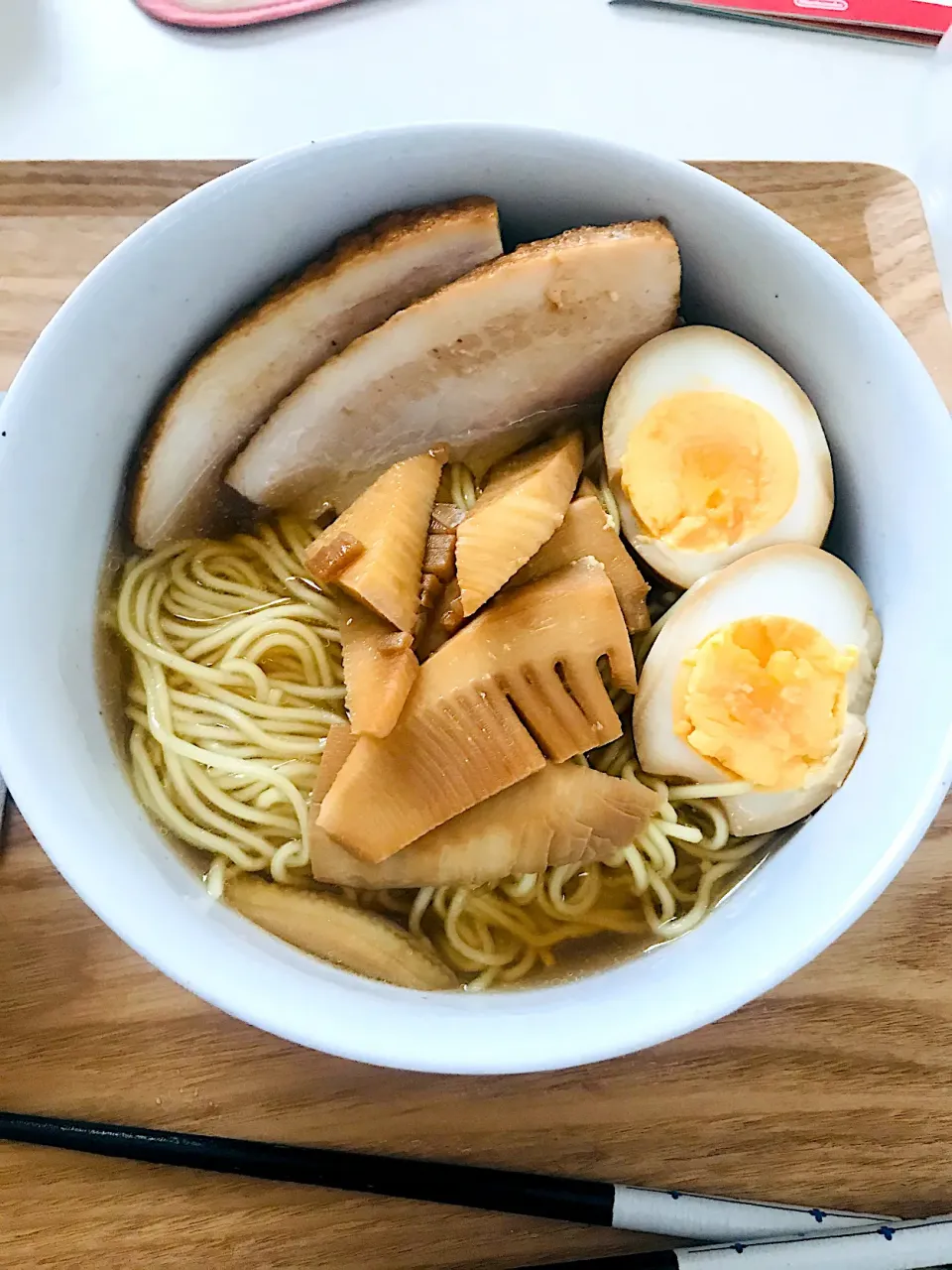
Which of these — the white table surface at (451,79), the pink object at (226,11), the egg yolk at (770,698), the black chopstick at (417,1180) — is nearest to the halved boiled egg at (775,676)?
the egg yolk at (770,698)

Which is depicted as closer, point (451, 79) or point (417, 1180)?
point (417, 1180)

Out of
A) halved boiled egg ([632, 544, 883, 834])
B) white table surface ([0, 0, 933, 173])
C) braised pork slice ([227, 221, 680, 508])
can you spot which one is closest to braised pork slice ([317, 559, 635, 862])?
halved boiled egg ([632, 544, 883, 834])

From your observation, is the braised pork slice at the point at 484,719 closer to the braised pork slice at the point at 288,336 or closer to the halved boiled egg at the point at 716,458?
the halved boiled egg at the point at 716,458

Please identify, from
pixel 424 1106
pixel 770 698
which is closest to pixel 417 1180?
pixel 424 1106

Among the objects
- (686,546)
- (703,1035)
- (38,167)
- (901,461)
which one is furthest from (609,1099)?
(38,167)

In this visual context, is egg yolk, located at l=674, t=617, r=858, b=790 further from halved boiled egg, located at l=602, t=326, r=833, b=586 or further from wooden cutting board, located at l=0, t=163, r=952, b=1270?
wooden cutting board, located at l=0, t=163, r=952, b=1270

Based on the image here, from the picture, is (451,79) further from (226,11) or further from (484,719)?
(484,719)
